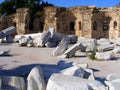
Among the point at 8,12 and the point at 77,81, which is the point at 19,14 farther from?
the point at 77,81

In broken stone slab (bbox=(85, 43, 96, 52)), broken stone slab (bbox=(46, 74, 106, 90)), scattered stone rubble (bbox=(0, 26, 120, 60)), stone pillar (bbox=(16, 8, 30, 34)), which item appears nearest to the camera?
broken stone slab (bbox=(46, 74, 106, 90))

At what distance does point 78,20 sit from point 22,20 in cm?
561

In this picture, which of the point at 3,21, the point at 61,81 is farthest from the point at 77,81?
the point at 3,21

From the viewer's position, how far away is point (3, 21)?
33.6 metres

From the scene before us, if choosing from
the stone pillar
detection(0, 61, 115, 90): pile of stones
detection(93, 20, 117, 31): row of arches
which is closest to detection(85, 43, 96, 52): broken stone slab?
detection(0, 61, 115, 90): pile of stones

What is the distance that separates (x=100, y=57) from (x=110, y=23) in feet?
59.3

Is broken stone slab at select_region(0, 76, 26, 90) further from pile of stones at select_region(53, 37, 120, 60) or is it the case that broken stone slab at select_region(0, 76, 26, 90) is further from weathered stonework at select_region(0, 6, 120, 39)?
weathered stonework at select_region(0, 6, 120, 39)

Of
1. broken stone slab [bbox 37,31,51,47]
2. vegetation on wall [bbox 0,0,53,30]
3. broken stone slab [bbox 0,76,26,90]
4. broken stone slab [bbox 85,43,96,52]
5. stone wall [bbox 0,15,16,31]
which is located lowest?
broken stone slab [bbox 85,43,96,52]

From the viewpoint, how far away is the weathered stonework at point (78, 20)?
3128 centimetres

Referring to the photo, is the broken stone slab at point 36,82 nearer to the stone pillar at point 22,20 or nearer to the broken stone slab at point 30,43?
the broken stone slab at point 30,43

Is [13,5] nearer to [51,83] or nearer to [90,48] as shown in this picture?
[90,48]

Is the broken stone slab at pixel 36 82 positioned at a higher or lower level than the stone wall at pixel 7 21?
lower

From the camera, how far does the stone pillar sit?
32.5m

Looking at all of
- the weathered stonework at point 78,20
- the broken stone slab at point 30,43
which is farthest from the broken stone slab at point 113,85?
the weathered stonework at point 78,20
